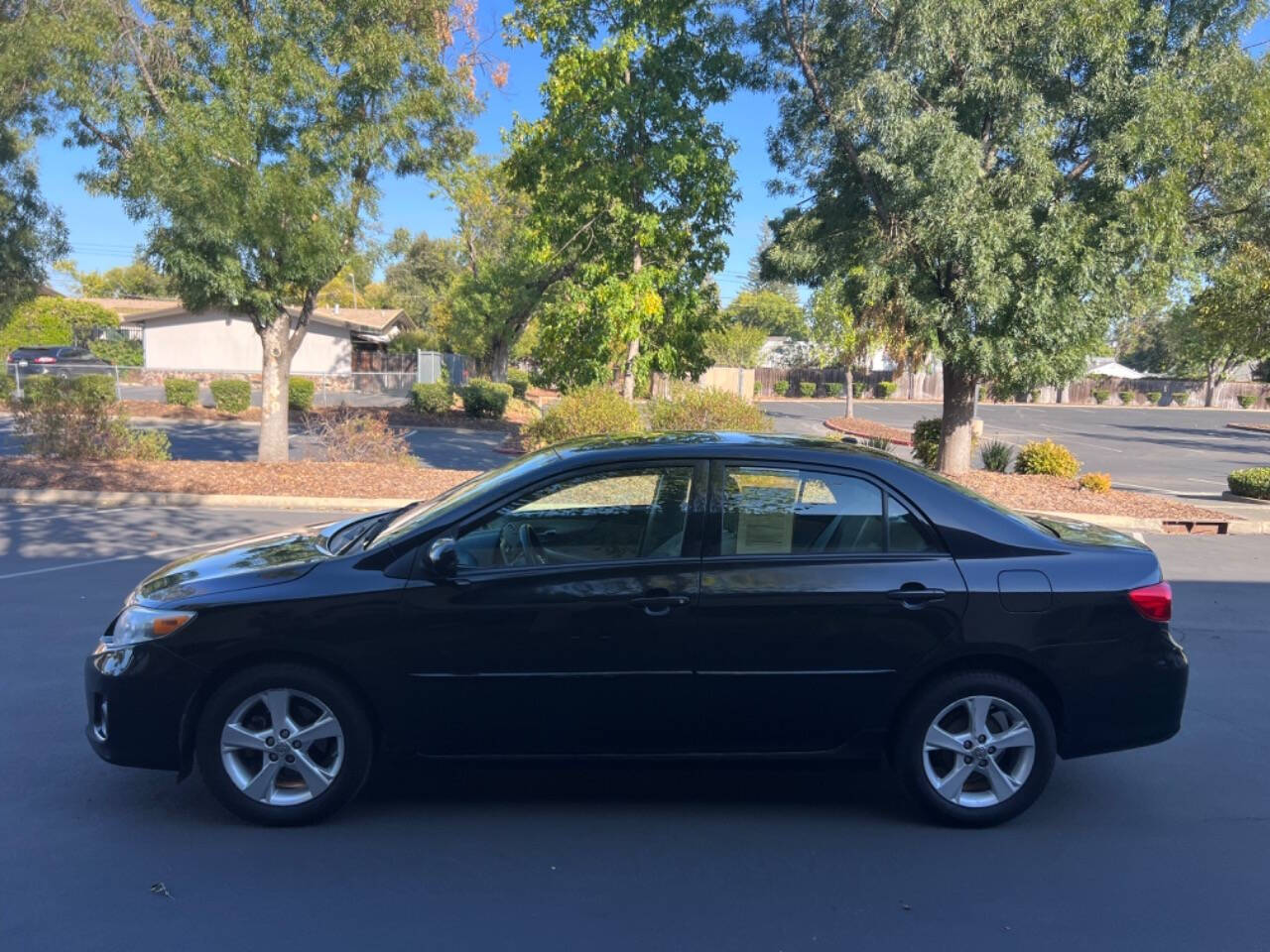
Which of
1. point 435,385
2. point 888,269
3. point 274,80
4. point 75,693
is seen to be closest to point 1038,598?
point 75,693

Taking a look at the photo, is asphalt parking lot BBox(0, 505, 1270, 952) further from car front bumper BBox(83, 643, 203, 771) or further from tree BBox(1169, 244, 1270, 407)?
tree BBox(1169, 244, 1270, 407)

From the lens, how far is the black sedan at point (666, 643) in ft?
13.9

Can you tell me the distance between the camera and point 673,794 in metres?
4.79

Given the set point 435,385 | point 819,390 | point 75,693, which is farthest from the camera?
point 819,390

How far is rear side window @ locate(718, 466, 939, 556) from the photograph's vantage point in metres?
4.52

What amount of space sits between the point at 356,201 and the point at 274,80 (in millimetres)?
2095

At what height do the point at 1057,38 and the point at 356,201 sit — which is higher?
the point at 1057,38

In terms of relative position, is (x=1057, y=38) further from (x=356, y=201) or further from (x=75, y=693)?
(x=75, y=693)

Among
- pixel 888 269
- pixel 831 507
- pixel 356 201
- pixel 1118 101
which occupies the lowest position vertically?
pixel 831 507

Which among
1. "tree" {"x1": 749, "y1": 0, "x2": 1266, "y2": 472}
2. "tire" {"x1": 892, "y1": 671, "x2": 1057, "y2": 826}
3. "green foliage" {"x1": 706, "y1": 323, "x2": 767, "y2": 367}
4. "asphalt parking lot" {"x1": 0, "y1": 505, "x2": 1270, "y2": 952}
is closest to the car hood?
"asphalt parking lot" {"x1": 0, "y1": 505, "x2": 1270, "y2": 952}

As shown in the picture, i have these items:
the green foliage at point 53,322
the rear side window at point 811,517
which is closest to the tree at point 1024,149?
the rear side window at point 811,517

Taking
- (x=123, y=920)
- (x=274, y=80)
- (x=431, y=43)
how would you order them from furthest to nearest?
(x=431, y=43)
(x=274, y=80)
(x=123, y=920)

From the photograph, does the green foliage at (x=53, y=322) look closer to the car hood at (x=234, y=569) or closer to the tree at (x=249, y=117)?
the tree at (x=249, y=117)

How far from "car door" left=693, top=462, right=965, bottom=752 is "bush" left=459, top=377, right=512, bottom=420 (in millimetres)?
28094
